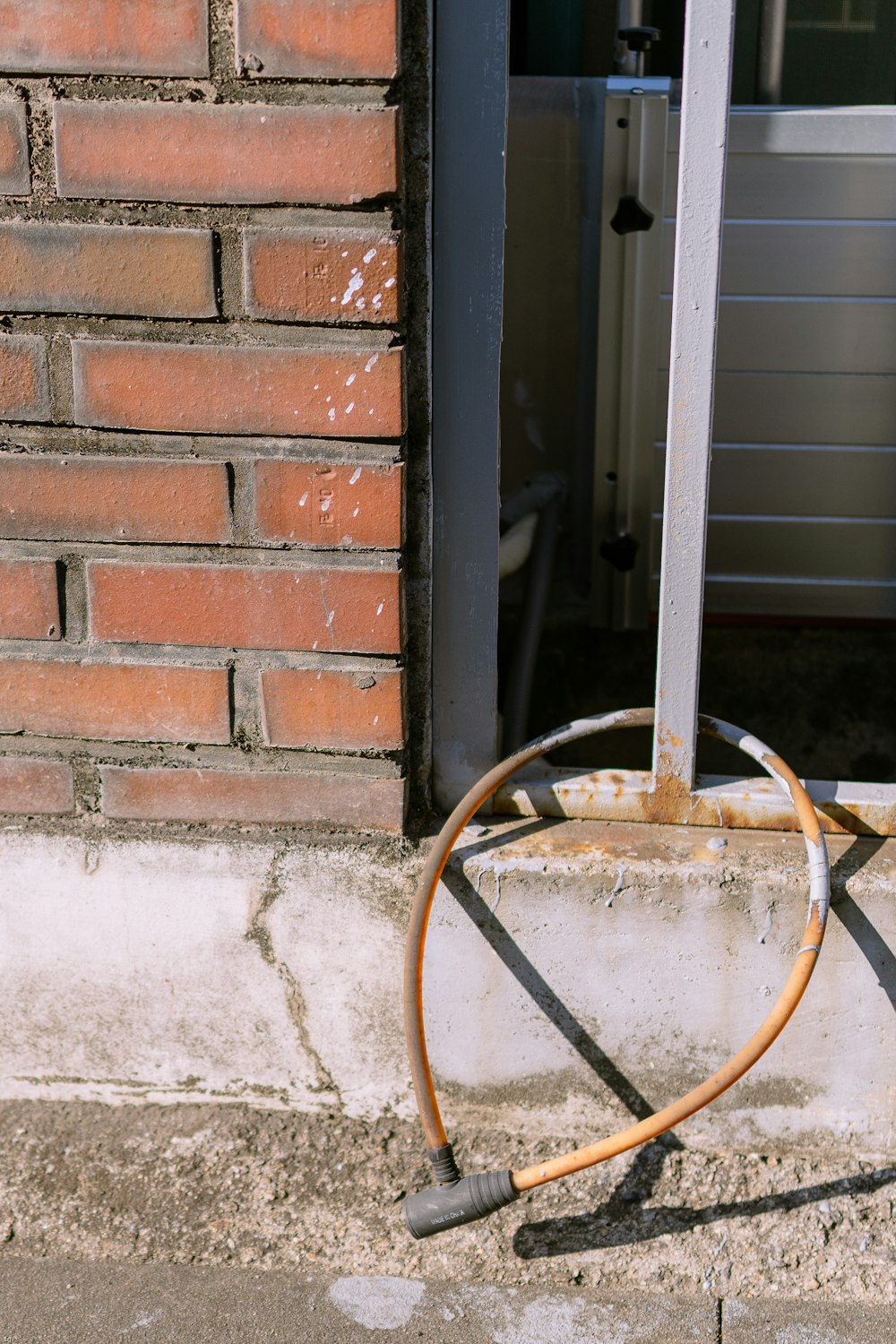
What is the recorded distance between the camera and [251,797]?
1438 mm

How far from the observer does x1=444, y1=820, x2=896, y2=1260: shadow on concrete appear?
4.58 ft

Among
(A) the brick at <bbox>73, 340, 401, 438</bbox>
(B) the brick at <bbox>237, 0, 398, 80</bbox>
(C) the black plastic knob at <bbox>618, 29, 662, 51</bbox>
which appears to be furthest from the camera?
(C) the black plastic knob at <bbox>618, 29, 662, 51</bbox>

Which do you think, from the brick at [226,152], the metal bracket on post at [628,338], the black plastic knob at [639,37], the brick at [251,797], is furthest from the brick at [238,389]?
the black plastic knob at [639,37]

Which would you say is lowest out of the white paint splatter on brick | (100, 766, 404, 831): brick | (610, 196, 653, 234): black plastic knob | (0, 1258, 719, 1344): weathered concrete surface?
(0, 1258, 719, 1344): weathered concrete surface

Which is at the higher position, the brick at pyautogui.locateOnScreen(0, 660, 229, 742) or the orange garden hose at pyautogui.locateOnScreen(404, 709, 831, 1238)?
the brick at pyautogui.locateOnScreen(0, 660, 229, 742)

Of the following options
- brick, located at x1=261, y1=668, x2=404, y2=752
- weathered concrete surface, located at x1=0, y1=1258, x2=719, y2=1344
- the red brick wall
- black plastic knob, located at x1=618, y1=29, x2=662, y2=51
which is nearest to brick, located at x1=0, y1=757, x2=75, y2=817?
the red brick wall

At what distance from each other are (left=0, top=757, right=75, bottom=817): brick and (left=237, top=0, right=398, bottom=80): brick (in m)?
0.81

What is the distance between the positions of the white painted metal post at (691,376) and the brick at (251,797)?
1.12 feet

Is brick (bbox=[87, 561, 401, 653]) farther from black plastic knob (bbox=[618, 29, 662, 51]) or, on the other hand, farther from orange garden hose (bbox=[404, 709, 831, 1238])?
black plastic knob (bbox=[618, 29, 662, 51])

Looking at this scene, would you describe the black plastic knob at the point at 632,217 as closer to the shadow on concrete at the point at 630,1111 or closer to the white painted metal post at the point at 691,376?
the white painted metal post at the point at 691,376

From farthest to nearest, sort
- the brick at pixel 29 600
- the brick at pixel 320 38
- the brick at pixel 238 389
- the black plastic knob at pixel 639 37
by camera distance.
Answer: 1. the black plastic knob at pixel 639 37
2. the brick at pixel 29 600
3. the brick at pixel 238 389
4. the brick at pixel 320 38

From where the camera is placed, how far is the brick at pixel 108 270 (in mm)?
1236

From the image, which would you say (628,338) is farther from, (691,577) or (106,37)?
(106,37)

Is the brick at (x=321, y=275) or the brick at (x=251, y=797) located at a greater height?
the brick at (x=321, y=275)
